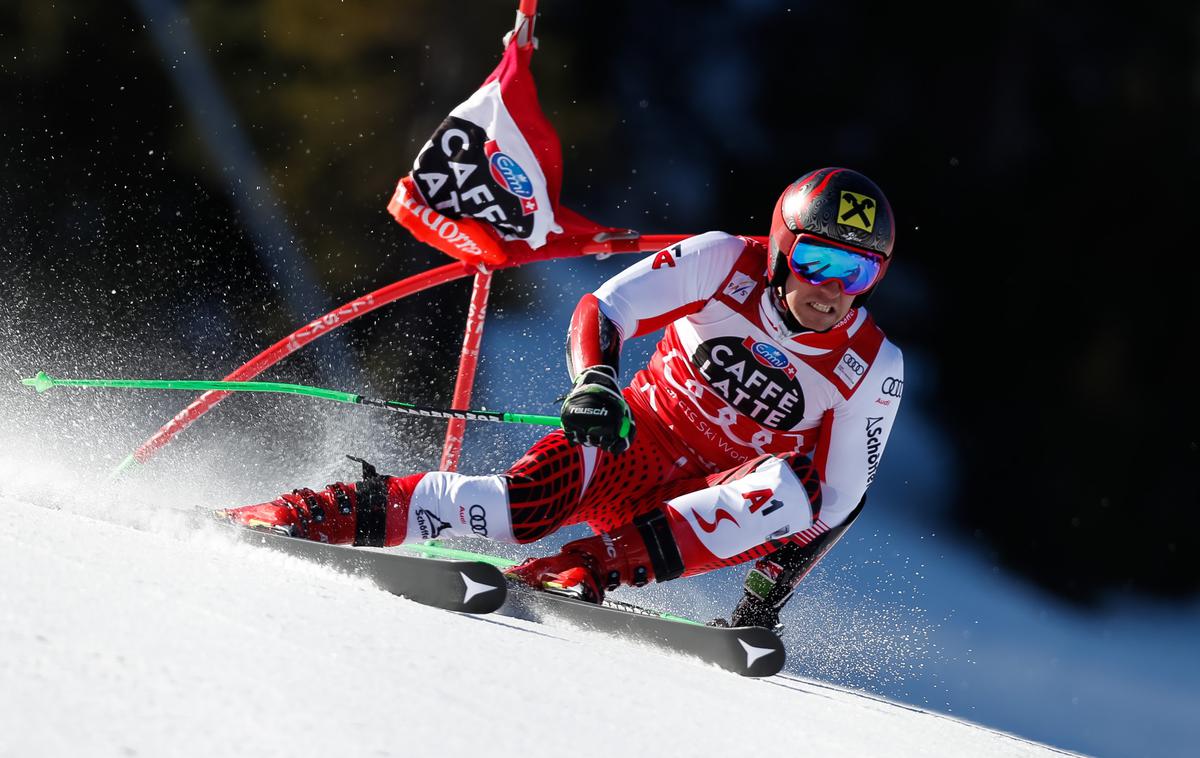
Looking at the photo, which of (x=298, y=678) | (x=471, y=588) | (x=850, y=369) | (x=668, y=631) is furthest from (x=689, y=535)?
(x=298, y=678)

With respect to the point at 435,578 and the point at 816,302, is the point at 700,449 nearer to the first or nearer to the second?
the point at 816,302

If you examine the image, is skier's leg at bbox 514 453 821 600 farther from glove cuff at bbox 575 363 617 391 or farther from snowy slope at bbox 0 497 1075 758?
snowy slope at bbox 0 497 1075 758

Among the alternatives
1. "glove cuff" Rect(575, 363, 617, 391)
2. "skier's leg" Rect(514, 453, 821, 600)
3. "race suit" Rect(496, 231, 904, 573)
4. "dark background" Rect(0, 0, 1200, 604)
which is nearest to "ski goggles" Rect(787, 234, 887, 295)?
"race suit" Rect(496, 231, 904, 573)

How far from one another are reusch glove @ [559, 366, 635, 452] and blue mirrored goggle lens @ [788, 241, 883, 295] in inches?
22.6

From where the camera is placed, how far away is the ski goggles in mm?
2387

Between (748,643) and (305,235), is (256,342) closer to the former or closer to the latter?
(305,235)

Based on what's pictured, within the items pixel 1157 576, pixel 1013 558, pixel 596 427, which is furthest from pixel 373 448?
pixel 1157 576

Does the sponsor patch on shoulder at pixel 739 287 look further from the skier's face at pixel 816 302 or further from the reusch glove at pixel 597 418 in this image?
the reusch glove at pixel 597 418

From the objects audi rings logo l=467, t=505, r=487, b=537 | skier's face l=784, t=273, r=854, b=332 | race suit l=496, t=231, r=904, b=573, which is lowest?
audi rings logo l=467, t=505, r=487, b=537

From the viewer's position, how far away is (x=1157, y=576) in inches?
161

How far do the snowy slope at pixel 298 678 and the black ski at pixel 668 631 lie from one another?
179 millimetres

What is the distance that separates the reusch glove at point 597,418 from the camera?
6.77 feet

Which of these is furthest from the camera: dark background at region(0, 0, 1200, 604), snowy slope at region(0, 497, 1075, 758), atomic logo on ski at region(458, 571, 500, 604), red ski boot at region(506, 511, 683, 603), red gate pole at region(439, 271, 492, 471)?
dark background at region(0, 0, 1200, 604)

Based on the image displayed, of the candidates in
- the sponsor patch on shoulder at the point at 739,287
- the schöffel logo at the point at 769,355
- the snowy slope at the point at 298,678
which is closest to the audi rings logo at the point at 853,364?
the schöffel logo at the point at 769,355
